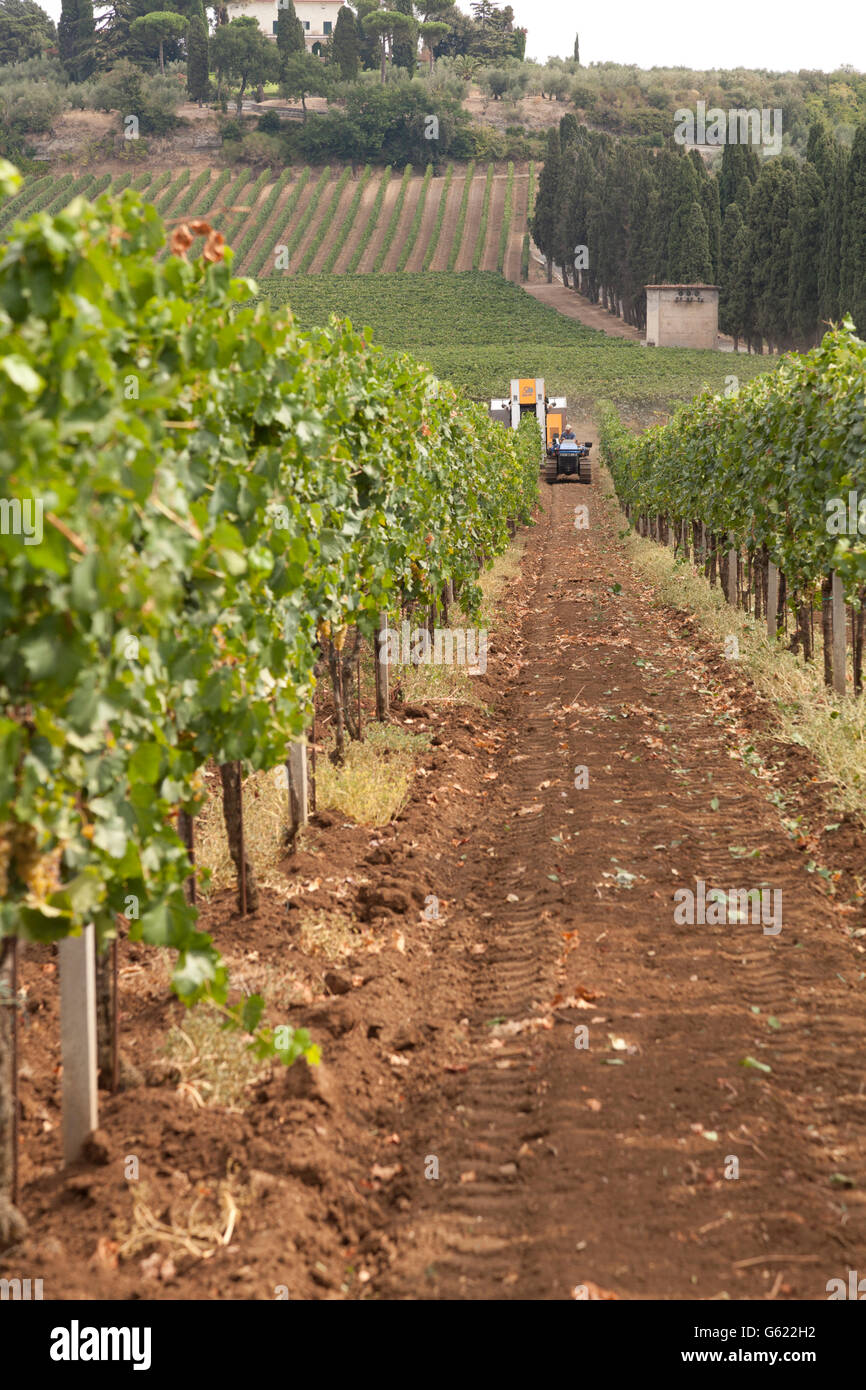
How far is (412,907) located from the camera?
19.8 ft

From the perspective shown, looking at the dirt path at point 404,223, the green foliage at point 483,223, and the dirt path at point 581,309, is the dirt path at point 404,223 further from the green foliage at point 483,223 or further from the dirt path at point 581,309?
the dirt path at point 581,309

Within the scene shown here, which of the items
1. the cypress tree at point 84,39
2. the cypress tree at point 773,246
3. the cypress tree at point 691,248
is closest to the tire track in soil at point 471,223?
the cypress tree at point 691,248

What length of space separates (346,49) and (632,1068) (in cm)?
14509

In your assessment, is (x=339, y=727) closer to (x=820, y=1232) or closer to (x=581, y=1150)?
(x=581, y=1150)

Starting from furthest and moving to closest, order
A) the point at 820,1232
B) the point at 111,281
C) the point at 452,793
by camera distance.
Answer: the point at 452,793 < the point at 820,1232 < the point at 111,281

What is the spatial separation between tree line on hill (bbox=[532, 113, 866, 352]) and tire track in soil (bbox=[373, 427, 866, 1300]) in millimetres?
34730

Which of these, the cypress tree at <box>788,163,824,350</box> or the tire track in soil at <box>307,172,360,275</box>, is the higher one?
the tire track in soil at <box>307,172,360,275</box>

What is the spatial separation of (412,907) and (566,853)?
112 cm

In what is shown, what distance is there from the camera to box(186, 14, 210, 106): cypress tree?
398 ft

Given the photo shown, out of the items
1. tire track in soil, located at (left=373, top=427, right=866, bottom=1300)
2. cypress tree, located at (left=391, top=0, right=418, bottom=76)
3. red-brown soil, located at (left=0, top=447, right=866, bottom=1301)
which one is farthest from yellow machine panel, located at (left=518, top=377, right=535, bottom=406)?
cypress tree, located at (left=391, top=0, right=418, bottom=76)

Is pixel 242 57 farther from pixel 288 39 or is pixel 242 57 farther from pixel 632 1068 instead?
pixel 632 1068

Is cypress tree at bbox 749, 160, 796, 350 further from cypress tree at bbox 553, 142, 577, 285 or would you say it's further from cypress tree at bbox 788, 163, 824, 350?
cypress tree at bbox 553, 142, 577, 285

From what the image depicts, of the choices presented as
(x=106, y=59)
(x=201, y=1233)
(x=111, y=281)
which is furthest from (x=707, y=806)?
(x=106, y=59)

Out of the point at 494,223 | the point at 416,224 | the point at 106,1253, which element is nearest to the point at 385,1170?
the point at 106,1253
